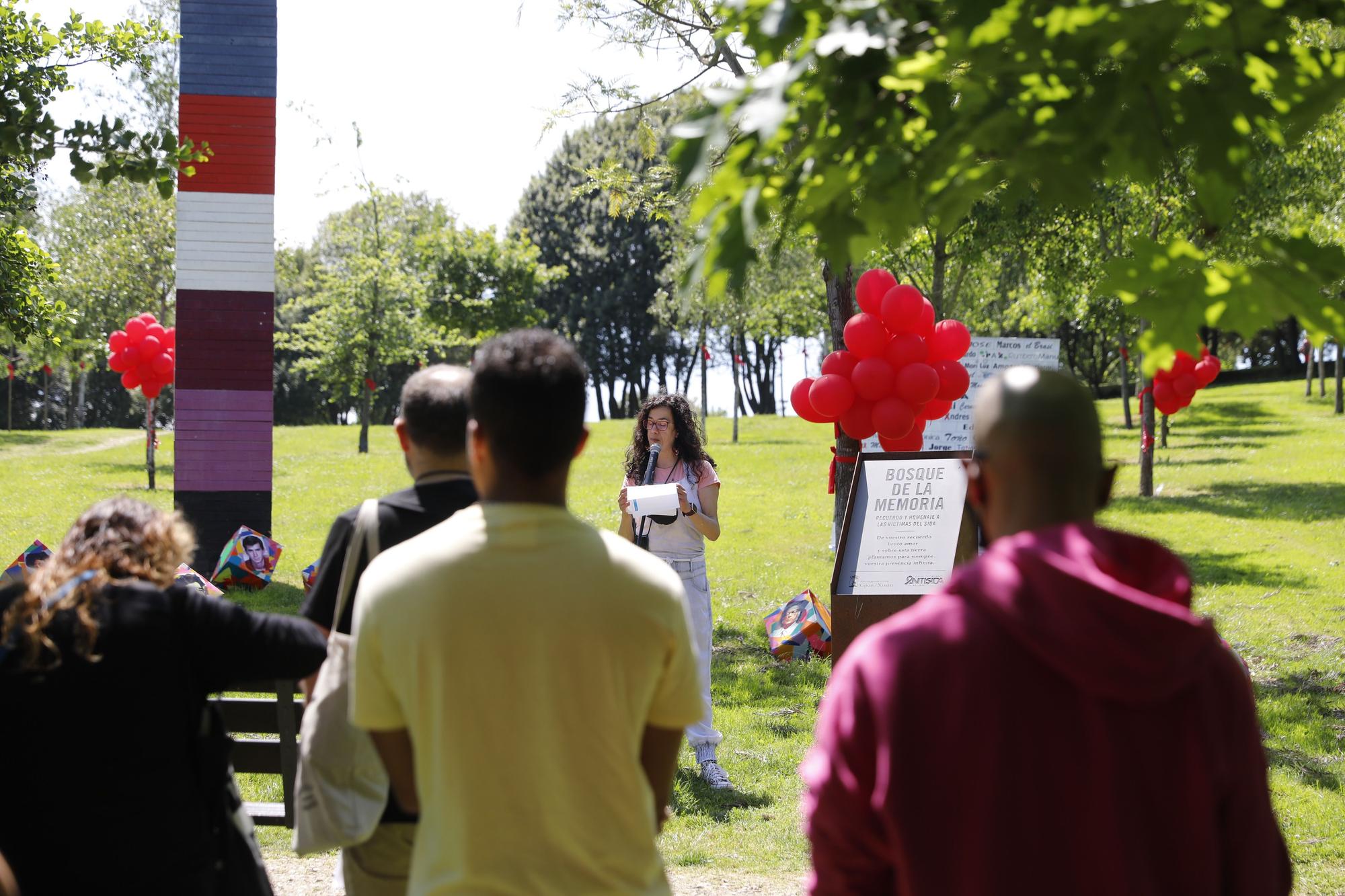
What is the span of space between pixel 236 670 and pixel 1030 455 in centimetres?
178

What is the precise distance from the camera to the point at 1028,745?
1.64 m

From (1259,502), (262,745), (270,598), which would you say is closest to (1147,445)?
(1259,502)

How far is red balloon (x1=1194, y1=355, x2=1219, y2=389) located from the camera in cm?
1895

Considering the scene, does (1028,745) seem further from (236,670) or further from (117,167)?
(117,167)

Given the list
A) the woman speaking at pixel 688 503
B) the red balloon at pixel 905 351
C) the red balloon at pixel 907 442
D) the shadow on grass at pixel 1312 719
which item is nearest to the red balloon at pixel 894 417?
the red balloon at pixel 907 442

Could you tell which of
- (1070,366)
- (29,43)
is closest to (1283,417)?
(1070,366)

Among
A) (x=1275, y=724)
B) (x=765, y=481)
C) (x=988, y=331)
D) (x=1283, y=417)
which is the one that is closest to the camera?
(x=1275, y=724)

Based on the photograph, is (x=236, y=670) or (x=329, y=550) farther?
(x=329, y=550)

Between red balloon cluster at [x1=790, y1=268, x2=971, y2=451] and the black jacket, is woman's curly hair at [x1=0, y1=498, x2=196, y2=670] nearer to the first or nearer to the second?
the black jacket

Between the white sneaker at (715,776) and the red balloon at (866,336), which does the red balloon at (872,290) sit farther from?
the white sneaker at (715,776)

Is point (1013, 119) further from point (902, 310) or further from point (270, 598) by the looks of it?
point (270, 598)

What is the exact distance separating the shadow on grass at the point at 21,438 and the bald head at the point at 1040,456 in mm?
36401

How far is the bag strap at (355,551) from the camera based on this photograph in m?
2.74

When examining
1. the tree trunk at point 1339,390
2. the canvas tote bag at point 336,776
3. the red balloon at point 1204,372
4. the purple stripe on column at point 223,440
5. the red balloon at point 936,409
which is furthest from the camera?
the tree trunk at point 1339,390
